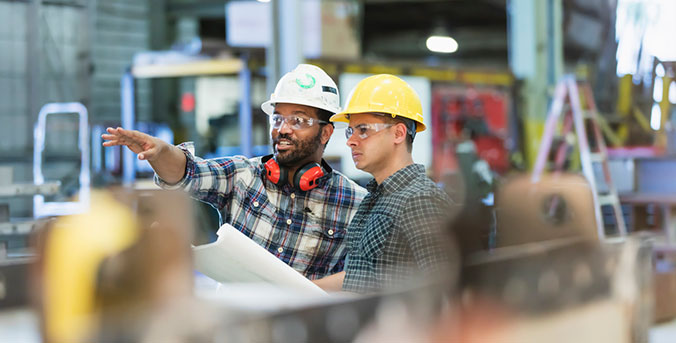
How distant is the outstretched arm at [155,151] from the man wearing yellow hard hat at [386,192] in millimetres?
545

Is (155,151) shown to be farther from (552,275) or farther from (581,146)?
(581,146)

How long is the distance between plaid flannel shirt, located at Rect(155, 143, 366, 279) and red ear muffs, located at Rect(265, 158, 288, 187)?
34 millimetres

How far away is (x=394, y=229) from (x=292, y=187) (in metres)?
0.66

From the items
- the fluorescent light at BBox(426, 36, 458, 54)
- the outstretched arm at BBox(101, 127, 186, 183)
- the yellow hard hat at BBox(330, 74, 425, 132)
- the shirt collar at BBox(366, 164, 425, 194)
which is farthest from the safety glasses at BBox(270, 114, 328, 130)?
the fluorescent light at BBox(426, 36, 458, 54)

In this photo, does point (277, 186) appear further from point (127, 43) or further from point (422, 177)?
point (127, 43)

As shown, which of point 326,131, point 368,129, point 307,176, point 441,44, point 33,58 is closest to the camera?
point 368,129

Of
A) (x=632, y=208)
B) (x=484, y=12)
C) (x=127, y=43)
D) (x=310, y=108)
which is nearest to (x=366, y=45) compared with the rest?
(x=484, y=12)

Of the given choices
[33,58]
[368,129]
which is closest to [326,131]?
[368,129]

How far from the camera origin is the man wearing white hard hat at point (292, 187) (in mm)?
2588

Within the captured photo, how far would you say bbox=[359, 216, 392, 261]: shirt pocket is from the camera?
2.06m

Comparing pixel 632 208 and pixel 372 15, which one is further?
pixel 372 15

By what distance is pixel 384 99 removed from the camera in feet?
7.84

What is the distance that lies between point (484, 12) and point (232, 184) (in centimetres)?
1757

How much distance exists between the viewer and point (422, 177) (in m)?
2.25
